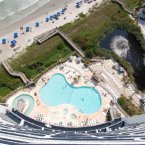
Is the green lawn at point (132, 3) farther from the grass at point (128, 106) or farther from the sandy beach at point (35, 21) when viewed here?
the grass at point (128, 106)

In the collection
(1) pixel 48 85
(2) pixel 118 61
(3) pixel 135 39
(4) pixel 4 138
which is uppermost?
(3) pixel 135 39

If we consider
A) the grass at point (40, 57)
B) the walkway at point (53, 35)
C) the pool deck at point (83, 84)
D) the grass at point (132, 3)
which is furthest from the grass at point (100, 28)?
the grass at point (40, 57)

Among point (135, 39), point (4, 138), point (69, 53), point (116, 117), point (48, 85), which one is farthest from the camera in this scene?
point (135, 39)

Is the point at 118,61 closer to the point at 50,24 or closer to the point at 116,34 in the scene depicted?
the point at 116,34

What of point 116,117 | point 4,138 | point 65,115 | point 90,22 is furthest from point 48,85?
point 4,138

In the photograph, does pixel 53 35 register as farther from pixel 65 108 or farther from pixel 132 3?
pixel 132 3

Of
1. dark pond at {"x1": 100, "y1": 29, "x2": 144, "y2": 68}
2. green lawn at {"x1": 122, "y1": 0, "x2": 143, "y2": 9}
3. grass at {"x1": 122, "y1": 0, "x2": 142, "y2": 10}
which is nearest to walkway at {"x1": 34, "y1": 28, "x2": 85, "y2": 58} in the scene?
dark pond at {"x1": 100, "y1": 29, "x2": 144, "y2": 68}

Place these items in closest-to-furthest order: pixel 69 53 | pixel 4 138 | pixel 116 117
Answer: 1. pixel 4 138
2. pixel 116 117
3. pixel 69 53
